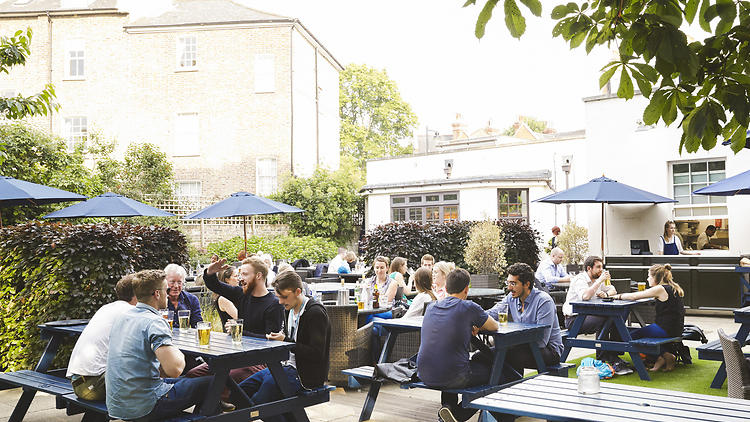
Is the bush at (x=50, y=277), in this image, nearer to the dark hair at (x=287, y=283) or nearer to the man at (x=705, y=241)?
the dark hair at (x=287, y=283)

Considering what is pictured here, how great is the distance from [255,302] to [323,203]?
1982 centimetres

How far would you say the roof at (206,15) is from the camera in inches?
1113

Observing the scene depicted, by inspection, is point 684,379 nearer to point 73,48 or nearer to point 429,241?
point 429,241

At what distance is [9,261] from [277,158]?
20175 mm

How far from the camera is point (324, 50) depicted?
32.3 metres

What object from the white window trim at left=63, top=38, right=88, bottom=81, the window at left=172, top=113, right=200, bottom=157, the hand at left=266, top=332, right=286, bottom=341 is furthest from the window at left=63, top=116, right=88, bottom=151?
the hand at left=266, top=332, right=286, bottom=341

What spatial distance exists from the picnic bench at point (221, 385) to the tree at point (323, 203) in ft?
62.9

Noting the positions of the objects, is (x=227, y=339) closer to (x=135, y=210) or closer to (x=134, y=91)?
(x=135, y=210)

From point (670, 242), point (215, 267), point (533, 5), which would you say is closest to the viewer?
point (533, 5)

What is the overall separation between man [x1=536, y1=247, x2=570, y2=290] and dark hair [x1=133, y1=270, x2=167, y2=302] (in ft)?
26.5

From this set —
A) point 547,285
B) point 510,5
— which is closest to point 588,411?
point 510,5

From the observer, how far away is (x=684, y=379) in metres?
7.98

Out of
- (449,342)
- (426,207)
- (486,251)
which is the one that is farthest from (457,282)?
(426,207)

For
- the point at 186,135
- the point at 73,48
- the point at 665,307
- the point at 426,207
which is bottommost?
the point at 665,307
